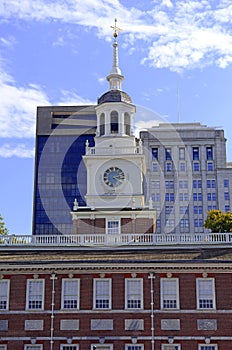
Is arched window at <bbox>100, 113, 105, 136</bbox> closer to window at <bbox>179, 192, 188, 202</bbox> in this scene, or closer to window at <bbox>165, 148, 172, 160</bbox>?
window at <bbox>179, 192, 188, 202</bbox>

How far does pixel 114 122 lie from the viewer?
5609 cm

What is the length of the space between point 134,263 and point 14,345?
8.94 m

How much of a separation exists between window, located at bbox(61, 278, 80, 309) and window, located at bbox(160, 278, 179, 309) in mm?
5342

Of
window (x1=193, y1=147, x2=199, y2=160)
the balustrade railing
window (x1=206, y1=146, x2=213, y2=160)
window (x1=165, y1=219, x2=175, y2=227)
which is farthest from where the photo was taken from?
window (x1=193, y1=147, x2=199, y2=160)

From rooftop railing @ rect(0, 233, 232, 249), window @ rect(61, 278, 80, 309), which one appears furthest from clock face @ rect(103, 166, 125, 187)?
window @ rect(61, 278, 80, 309)

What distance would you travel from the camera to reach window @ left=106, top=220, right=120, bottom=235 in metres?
50.1

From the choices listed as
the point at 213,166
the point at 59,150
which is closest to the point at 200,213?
the point at 213,166

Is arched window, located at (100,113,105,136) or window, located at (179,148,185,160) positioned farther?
window, located at (179,148,185,160)

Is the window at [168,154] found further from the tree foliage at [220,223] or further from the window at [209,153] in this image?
the tree foliage at [220,223]

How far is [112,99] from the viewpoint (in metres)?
56.3

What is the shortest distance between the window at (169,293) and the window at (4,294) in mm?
9734

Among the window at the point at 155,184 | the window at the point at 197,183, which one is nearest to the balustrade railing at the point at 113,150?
the window at the point at 155,184

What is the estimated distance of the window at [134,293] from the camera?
1533 inches

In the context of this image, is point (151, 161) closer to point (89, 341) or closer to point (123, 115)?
point (123, 115)
